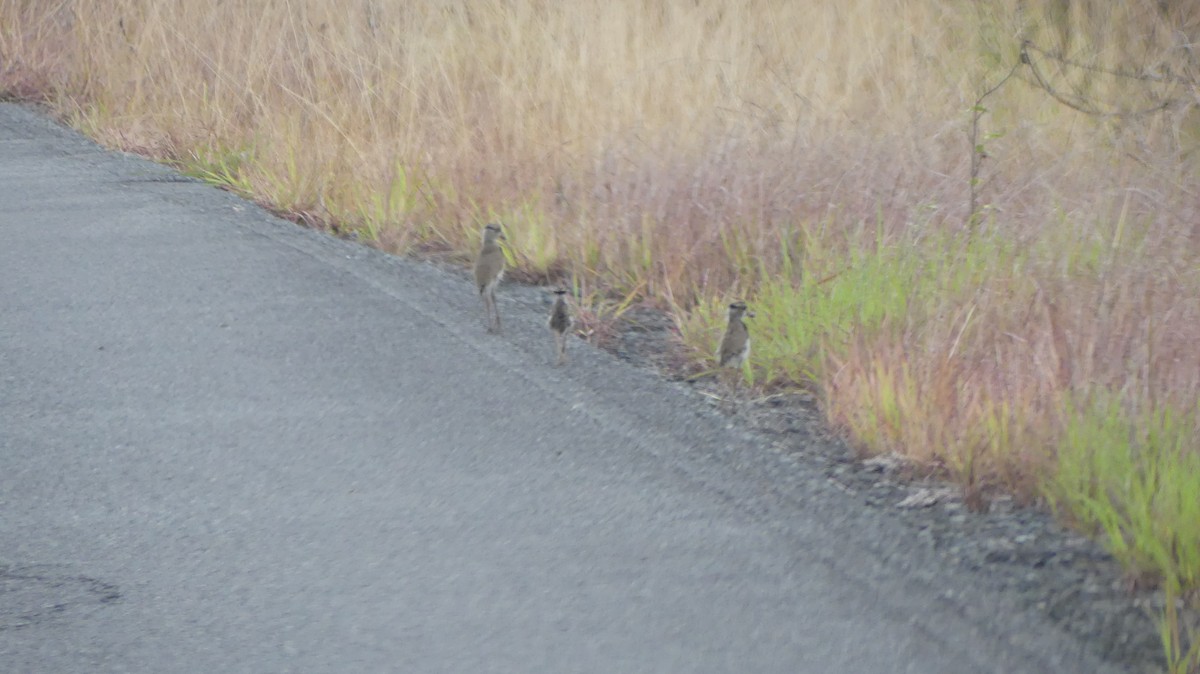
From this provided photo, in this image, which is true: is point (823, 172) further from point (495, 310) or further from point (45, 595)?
point (45, 595)

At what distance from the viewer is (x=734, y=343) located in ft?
20.2

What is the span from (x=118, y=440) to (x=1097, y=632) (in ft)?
11.8

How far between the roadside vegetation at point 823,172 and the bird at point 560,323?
564 mm

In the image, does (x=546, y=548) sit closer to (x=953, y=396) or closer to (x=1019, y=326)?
(x=953, y=396)

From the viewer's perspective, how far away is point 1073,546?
14.9ft

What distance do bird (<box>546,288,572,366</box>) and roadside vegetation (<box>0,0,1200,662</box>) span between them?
1.85 feet

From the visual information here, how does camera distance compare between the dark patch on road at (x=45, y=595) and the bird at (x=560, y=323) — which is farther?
the bird at (x=560, y=323)

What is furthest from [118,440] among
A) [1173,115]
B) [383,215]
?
[1173,115]

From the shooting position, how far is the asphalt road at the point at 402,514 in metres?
4.02

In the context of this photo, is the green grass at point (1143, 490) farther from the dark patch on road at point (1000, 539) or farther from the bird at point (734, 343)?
the bird at point (734, 343)

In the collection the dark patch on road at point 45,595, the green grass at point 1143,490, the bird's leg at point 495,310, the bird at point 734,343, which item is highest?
the green grass at point 1143,490

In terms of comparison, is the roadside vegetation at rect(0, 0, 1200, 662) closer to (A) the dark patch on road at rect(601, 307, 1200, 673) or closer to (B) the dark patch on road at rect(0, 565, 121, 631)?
(A) the dark patch on road at rect(601, 307, 1200, 673)

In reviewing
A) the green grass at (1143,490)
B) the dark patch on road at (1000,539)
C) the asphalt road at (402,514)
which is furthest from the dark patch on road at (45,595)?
the green grass at (1143,490)

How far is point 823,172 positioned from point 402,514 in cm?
381
